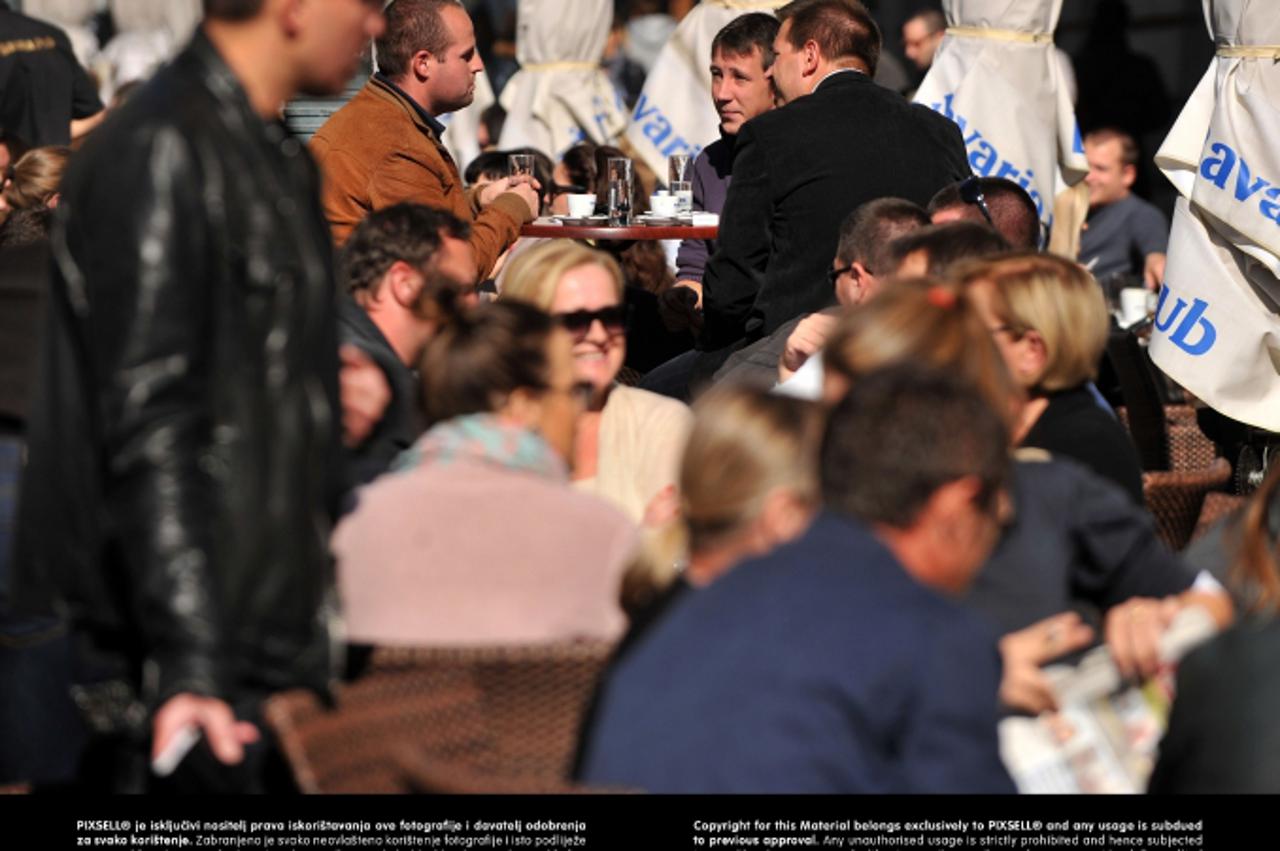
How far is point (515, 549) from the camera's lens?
3.20 metres

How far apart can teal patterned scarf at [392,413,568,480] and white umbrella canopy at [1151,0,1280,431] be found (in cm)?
348

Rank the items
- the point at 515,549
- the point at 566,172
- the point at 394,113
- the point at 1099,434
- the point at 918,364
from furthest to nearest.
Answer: the point at 566,172
the point at 394,113
the point at 1099,434
the point at 515,549
the point at 918,364

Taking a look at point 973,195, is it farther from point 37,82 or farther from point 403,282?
point 37,82

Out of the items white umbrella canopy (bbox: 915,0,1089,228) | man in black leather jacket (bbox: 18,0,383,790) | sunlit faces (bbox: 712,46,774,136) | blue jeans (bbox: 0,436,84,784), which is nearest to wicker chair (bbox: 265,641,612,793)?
man in black leather jacket (bbox: 18,0,383,790)

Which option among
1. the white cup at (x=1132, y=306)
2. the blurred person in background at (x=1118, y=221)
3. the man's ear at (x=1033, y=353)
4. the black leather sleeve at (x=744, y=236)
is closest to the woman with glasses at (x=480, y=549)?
the man's ear at (x=1033, y=353)

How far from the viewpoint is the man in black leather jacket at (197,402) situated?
2.88 metres

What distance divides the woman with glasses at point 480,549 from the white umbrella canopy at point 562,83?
7.28 meters

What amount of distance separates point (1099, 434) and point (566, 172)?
190 inches

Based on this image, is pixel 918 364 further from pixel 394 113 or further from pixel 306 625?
pixel 394 113

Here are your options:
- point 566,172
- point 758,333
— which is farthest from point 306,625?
point 566,172

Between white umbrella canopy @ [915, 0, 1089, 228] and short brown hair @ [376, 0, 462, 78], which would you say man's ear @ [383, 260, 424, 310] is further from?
white umbrella canopy @ [915, 0, 1089, 228]

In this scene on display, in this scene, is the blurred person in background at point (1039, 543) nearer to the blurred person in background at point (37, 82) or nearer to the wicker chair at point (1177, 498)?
the wicker chair at point (1177, 498)

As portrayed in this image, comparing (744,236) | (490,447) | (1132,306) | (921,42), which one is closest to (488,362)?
(490,447)

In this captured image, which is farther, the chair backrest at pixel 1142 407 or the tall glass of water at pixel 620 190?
the tall glass of water at pixel 620 190
